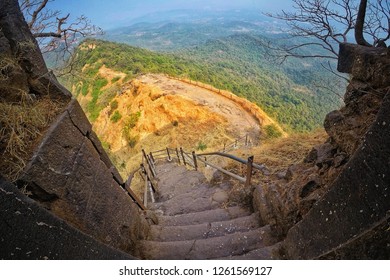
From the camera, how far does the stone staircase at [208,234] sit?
3.69m

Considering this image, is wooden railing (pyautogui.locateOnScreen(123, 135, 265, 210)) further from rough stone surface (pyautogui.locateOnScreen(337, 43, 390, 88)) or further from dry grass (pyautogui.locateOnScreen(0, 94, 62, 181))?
rough stone surface (pyautogui.locateOnScreen(337, 43, 390, 88))

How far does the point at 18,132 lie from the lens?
2.75 metres

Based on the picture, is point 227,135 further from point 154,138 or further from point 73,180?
point 73,180

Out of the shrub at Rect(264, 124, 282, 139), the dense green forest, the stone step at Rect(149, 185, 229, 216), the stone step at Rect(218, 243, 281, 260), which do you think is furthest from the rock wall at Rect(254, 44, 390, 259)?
the shrub at Rect(264, 124, 282, 139)

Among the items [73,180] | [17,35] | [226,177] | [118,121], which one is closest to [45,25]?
[17,35]

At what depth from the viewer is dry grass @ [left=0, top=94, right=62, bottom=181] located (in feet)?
8.50

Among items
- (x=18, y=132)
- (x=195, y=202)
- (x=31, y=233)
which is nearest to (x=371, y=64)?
(x=31, y=233)

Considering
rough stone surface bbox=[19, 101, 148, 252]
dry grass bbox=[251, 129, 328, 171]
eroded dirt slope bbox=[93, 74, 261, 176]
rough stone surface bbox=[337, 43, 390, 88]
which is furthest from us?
eroded dirt slope bbox=[93, 74, 261, 176]

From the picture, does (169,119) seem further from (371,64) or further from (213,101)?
(371,64)

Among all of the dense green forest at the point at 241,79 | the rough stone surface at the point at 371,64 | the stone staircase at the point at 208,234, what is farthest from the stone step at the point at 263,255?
the dense green forest at the point at 241,79

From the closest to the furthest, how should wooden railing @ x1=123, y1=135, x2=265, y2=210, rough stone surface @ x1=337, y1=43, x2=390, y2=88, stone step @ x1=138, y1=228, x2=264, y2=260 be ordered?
rough stone surface @ x1=337, y1=43, x2=390, y2=88, stone step @ x1=138, y1=228, x2=264, y2=260, wooden railing @ x1=123, y1=135, x2=265, y2=210

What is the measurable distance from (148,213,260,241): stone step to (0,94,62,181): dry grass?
95.3 inches

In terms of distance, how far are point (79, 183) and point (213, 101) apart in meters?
30.6

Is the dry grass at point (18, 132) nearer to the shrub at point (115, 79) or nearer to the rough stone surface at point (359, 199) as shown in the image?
the rough stone surface at point (359, 199)
